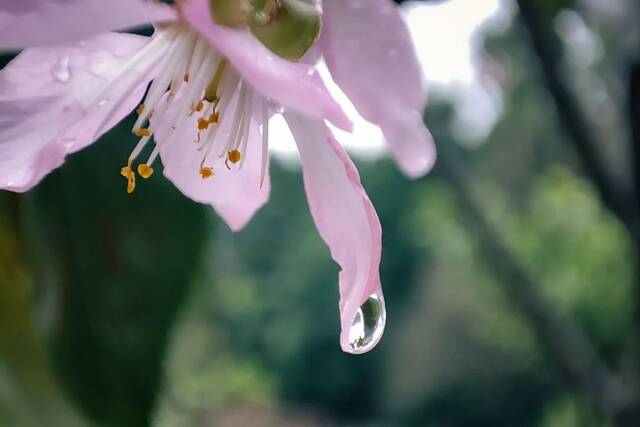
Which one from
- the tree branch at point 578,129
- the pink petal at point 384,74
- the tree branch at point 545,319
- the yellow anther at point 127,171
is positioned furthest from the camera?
the tree branch at point 545,319

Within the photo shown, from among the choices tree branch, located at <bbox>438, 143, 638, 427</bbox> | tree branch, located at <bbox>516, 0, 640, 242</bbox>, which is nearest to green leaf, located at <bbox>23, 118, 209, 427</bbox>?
tree branch, located at <bbox>516, 0, 640, 242</bbox>

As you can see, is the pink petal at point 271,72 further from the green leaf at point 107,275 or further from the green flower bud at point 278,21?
the green leaf at point 107,275

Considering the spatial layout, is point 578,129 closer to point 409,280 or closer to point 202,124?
point 202,124

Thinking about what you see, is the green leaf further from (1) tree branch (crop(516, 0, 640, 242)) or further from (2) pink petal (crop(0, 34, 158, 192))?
(1) tree branch (crop(516, 0, 640, 242))

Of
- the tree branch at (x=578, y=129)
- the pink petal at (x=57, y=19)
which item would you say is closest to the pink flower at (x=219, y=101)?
the pink petal at (x=57, y=19)

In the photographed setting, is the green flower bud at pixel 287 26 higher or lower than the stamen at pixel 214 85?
higher

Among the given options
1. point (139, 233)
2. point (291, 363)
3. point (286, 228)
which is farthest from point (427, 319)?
point (139, 233)

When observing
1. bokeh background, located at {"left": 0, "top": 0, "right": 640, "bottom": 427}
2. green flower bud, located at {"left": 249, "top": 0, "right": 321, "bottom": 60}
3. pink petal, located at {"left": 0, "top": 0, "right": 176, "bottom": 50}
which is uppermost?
pink petal, located at {"left": 0, "top": 0, "right": 176, "bottom": 50}
